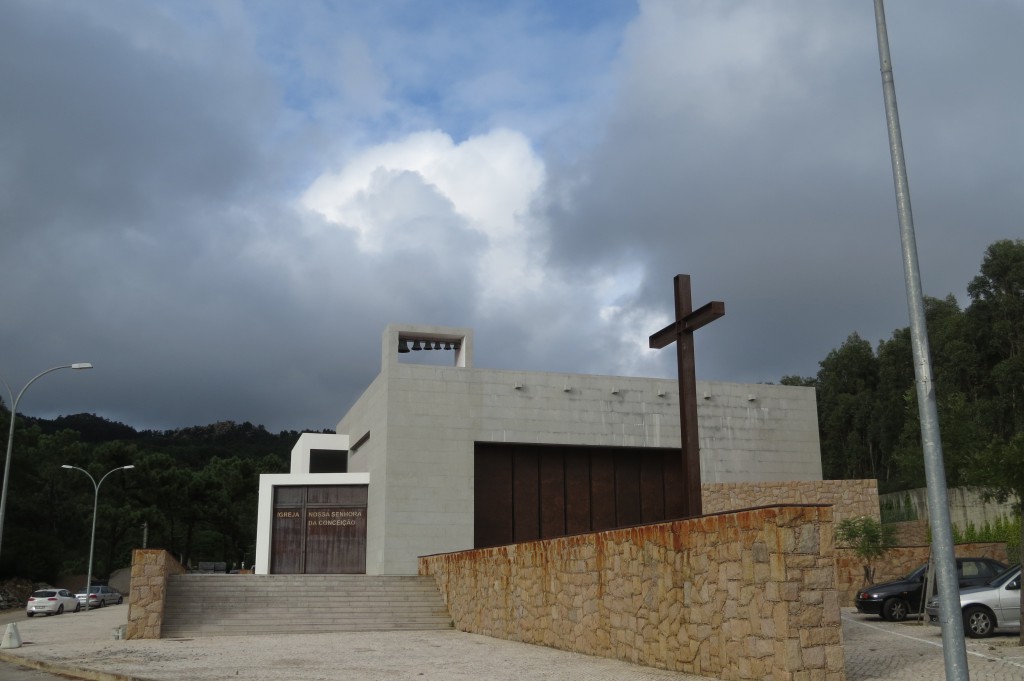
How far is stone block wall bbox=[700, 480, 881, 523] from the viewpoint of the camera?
30031mm

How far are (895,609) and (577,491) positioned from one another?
14697 mm

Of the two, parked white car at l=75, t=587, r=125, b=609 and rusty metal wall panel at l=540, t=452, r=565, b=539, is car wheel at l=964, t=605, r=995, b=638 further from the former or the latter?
parked white car at l=75, t=587, r=125, b=609

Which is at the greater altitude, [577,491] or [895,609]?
[577,491]

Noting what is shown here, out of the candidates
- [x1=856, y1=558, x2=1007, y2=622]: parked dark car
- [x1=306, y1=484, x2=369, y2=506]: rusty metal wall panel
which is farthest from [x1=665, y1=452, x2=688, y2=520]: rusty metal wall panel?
[x1=856, y1=558, x2=1007, y2=622]: parked dark car

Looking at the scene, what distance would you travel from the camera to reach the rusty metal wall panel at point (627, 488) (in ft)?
108

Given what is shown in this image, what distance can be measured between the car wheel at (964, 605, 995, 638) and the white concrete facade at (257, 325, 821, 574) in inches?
679

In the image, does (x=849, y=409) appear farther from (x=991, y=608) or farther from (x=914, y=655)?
(x=914, y=655)

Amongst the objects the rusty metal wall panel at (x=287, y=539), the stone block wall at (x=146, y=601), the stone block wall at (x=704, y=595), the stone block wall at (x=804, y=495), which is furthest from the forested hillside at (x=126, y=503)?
the stone block wall at (x=704, y=595)

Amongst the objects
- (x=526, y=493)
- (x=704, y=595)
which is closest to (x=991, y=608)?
(x=704, y=595)

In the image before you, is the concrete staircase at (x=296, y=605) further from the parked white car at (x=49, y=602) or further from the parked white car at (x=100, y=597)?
the parked white car at (x=100, y=597)

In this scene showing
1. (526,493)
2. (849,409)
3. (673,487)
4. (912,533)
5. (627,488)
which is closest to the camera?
(912,533)

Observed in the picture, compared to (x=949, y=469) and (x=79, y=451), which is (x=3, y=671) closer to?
(x=949, y=469)

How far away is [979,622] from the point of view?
15477 millimetres

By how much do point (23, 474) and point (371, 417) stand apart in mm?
34392
